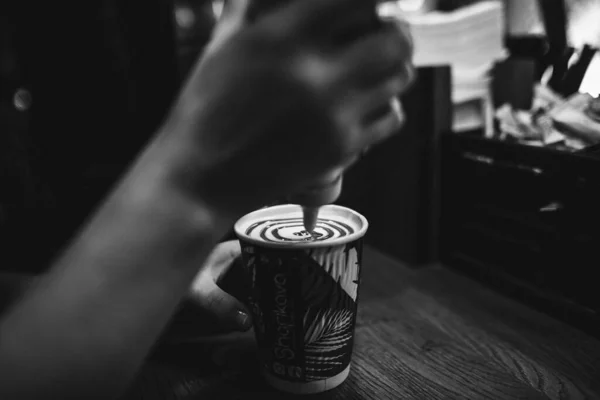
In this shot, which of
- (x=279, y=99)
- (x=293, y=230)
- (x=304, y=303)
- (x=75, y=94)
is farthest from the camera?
(x=75, y=94)

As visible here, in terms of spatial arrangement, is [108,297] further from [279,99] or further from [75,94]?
[75,94]

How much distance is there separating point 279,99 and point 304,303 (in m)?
0.31

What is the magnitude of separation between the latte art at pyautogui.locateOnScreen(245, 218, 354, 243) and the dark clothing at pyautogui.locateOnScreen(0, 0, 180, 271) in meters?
2.07

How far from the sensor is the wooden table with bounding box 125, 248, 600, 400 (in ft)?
2.02

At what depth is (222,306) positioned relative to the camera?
684 mm

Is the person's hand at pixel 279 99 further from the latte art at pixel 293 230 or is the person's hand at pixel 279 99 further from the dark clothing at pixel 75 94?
the dark clothing at pixel 75 94

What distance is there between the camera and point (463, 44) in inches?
44.4

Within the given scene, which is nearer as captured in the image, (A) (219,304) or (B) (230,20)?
(B) (230,20)

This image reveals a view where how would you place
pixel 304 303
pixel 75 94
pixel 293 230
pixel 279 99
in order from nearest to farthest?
pixel 279 99
pixel 304 303
pixel 293 230
pixel 75 94

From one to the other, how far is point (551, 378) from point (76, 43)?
274 cm

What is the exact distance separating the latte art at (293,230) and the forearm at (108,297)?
25 cm

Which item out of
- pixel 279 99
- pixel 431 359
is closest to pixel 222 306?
pixel 431 359

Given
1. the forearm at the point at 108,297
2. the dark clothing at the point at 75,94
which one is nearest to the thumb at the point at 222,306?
the forearm at the point at 108,297

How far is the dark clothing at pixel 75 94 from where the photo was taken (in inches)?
97.1
